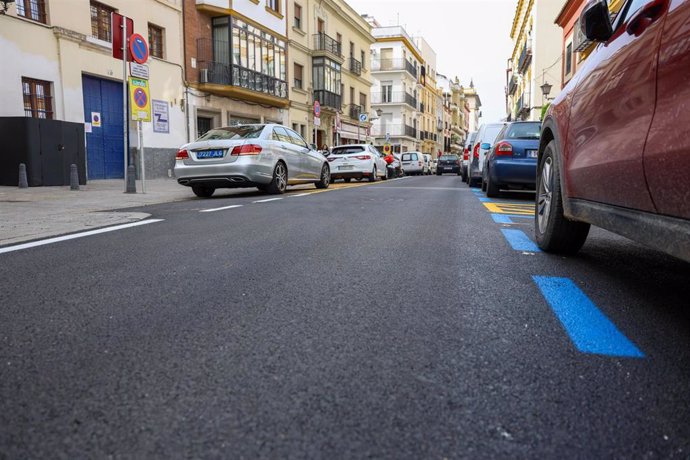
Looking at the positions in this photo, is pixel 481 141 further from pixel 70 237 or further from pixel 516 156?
pixel 70 237

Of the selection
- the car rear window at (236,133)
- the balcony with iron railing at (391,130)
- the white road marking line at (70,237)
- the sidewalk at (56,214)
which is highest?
the balcony with iron railing at (391,130)

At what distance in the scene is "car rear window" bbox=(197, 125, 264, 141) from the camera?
34.2 ft

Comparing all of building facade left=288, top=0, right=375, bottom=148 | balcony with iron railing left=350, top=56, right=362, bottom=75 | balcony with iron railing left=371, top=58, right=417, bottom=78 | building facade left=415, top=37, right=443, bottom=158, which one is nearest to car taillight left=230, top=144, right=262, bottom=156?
building facade left=288, top=0, right=375, bottom=148

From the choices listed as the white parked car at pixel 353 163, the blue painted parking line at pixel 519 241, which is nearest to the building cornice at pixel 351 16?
the white parked car at pixel 353 163

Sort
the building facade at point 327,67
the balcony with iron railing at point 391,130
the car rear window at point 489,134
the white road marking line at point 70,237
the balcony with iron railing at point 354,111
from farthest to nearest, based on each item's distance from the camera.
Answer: the balcony with iron railing at point 391,130
the balcony with iron railing at point 354,111
the building facade at point 327,67
the car rear window at point 489,134
the white road marking line at point 70,237

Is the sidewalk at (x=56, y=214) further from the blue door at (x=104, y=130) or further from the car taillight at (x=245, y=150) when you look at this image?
the blue door at (x=104, y=130)

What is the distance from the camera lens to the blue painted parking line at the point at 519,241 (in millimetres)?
4254

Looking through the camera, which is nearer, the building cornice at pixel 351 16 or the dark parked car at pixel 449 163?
the building cornice at pixel 351 16

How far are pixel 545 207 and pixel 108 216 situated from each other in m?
4.92

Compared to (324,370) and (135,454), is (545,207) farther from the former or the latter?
(135,454)

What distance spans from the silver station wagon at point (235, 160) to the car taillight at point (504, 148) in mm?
4198

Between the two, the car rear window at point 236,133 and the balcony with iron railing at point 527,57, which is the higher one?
the balcony with iron railing at point 527,57

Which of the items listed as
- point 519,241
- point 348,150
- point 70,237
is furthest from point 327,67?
point 519,241

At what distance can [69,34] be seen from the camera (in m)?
16.0
